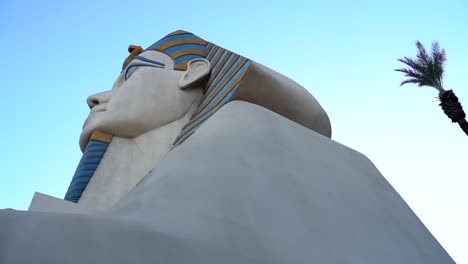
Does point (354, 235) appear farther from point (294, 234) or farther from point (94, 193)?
point (94, 193)

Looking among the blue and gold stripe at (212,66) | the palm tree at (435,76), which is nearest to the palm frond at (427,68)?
the palm tree at (435,76)

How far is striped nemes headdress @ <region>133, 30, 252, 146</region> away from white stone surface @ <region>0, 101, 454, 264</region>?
1.00 ft

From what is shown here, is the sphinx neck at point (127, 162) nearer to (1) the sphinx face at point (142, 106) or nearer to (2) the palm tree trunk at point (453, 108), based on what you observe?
(1) the sphinx face at point (142, 106)

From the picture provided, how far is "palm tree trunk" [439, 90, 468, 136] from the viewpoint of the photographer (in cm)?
837

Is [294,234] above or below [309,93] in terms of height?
below

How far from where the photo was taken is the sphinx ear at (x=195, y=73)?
413cm

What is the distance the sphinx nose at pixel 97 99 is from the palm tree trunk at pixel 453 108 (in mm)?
6366

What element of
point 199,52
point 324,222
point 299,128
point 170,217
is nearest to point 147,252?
point 170,217

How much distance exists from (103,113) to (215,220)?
9.29 feet

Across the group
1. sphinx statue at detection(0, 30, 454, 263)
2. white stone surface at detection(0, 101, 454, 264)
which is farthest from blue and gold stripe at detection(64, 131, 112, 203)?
white stone surface at detection(0, 101, 454, 264)

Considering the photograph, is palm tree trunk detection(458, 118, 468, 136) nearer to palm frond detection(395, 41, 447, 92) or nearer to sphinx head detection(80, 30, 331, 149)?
palm frond detection(395, 41, 447, 92)

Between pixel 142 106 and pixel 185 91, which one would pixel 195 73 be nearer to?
pixel 185 91

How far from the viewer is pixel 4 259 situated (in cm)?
120

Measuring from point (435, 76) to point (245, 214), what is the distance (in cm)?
830
